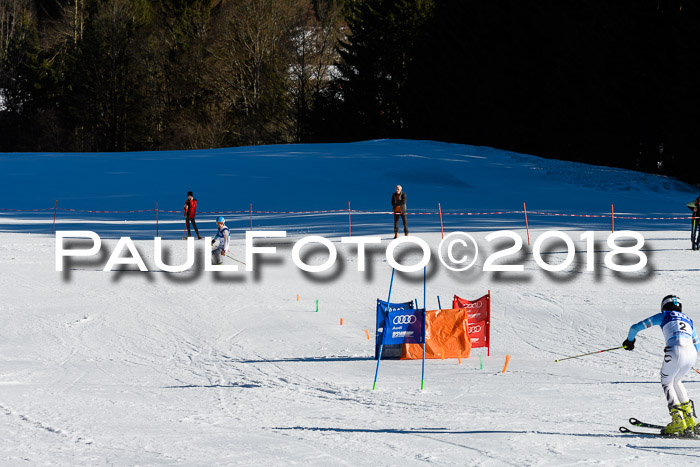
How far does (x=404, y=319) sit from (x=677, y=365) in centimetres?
416

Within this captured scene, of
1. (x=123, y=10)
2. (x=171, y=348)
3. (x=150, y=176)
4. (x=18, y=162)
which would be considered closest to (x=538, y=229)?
(x=171, y=348)

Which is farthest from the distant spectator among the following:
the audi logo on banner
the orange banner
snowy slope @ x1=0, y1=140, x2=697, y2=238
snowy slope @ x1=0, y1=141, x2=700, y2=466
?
the audi logo on banner

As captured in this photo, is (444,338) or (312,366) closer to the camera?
(312,366)

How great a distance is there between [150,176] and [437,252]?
19.8 metres

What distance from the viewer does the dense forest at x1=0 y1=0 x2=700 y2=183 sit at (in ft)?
139

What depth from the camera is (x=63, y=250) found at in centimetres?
2333

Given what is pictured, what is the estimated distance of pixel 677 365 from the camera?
8.59 m

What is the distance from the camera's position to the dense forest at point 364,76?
42.2m

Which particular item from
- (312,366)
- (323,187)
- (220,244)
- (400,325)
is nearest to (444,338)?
(400,325)

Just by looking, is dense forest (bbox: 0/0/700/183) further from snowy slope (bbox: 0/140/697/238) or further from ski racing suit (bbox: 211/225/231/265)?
ski racing suit (bbox: 211/225/231/265)

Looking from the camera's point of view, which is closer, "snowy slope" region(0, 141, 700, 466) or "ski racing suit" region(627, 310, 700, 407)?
"snowy slope" region(0, 141, 700, 466)

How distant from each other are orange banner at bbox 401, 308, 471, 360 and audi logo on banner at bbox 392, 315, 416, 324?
29.1 inches

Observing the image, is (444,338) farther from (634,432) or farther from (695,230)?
(695,230)

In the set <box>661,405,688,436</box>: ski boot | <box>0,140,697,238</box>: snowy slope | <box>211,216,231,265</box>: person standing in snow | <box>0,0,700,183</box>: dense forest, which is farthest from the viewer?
<box>0,0,700,183</box>: dense forest
